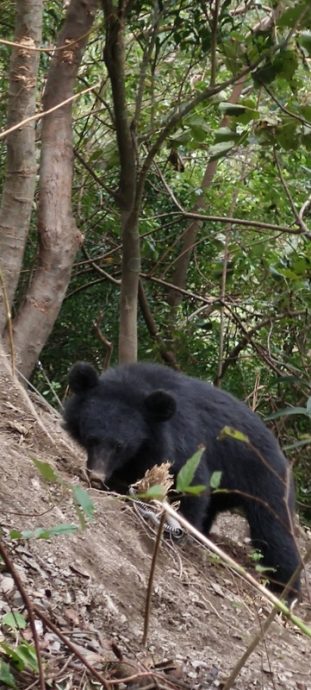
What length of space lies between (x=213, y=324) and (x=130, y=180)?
8.17 feet

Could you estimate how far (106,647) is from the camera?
352cm

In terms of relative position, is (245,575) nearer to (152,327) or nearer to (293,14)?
(293,14)

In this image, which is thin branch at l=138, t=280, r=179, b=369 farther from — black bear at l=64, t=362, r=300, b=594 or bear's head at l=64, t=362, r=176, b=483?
bear's head at l=64, t=362, r=176, b=483

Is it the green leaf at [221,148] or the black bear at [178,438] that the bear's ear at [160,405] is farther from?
the green leaf at [221,148]

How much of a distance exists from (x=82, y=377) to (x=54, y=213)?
1.09 m

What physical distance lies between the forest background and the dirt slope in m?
1.37

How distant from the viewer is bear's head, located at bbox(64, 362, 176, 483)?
575 centimetres

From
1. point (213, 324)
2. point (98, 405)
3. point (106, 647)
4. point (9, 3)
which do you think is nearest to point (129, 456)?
point (98, 405)

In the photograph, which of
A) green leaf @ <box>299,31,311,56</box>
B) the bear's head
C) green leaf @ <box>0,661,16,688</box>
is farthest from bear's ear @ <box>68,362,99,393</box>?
green leaf @ <box>0,661,16,688</box>

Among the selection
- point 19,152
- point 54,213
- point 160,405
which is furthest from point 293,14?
point 160,405

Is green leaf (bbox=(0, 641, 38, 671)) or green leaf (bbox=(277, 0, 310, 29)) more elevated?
green leaf (bbox=(277, 0, 310, 29))

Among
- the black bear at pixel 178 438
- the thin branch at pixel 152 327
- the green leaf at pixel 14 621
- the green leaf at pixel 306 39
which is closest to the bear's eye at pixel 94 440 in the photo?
the black bear at pixel 178 438

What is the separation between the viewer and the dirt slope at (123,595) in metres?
3.60

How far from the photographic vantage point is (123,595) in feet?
13.1
